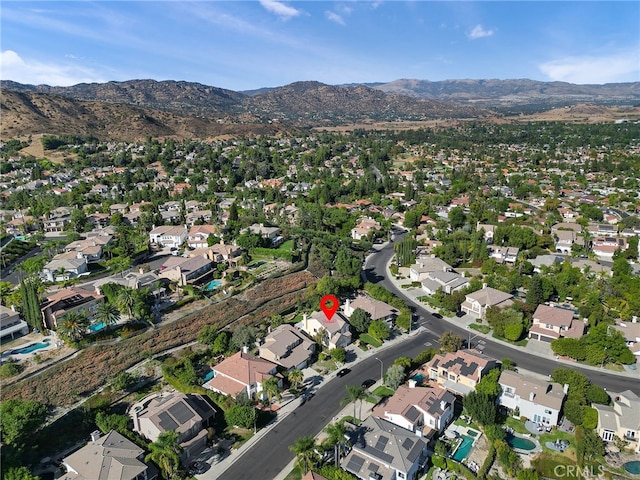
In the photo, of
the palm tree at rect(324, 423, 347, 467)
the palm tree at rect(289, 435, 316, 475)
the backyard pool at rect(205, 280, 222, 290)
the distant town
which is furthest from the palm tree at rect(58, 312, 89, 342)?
the palm tree at rect(324, 423, 347, 467)

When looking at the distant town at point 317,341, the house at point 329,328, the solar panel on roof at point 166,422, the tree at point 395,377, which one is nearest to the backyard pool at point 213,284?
the distant town at point 317,341

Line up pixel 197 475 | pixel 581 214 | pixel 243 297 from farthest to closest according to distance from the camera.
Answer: pixel 581 214, pixel 243 297, pixel 197 475

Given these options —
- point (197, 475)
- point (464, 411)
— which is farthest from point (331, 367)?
point (197, 475)

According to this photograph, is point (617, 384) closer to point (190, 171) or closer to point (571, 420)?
point (571, 420)

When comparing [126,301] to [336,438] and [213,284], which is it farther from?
[336,438]

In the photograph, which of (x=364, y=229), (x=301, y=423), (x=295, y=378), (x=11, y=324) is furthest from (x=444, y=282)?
(x=11, y=324)

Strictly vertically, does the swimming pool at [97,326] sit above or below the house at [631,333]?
above

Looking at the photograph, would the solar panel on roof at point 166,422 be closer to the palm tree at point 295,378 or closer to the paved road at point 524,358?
the palm tree at point 295,378
